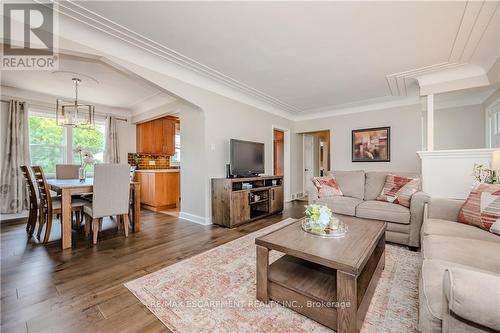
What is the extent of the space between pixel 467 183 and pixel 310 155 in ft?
13.5

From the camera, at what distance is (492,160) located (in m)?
2.73

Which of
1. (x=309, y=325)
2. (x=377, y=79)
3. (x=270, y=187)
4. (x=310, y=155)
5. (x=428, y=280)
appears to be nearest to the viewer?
(x=428, y=280)

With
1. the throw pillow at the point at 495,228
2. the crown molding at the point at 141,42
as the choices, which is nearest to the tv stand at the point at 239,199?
the crown molding at the point at 141,42

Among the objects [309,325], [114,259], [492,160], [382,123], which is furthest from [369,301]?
[382,123]

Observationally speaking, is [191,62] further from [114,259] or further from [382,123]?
[382,123]

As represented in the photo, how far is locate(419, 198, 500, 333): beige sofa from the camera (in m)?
0.68

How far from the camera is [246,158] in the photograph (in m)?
4.12

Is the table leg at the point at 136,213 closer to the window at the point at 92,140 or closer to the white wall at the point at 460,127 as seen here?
the window at the point at 92,140

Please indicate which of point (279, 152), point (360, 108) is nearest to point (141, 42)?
point (279, 152)

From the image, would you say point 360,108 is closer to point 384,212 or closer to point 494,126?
point 494,126

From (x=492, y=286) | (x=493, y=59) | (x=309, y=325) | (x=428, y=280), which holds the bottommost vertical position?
(x=309, y=325)

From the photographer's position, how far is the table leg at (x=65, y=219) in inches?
100

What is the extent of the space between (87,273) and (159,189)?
9.54 ft

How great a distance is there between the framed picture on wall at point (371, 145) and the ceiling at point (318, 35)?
140 centimetres
